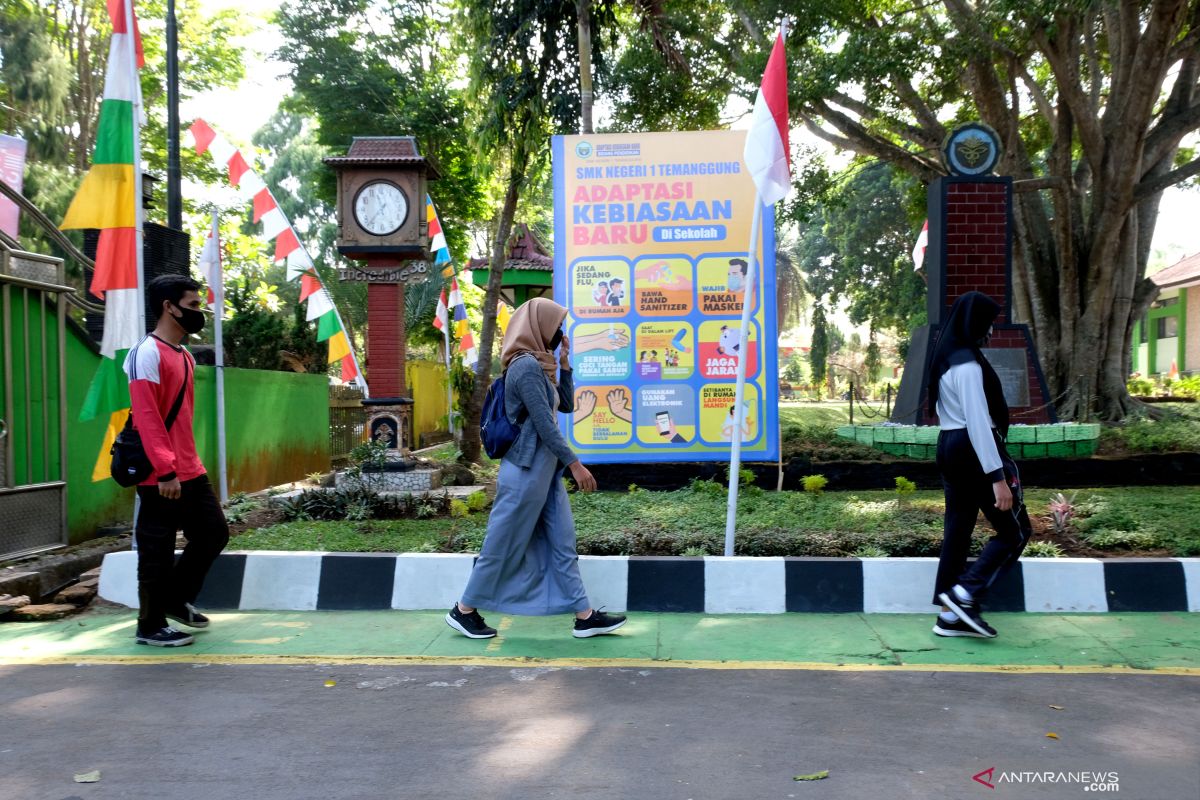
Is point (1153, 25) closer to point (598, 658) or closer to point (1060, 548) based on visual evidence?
point (1060, 548)

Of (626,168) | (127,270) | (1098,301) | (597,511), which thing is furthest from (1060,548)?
(1098,301)

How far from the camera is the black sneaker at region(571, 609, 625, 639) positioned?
4.84 metres

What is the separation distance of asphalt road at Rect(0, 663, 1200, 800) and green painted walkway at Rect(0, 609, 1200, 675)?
17 cm

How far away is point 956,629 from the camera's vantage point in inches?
188

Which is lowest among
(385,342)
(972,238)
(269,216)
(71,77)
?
(385,342)

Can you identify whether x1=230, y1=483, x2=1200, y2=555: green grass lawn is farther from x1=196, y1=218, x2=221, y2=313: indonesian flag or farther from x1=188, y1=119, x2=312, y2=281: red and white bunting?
x1=188, y1=119, x2=312, y2=281: red and white bunting

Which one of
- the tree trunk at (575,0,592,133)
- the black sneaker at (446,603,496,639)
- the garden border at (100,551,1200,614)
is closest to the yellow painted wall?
the tree trunk at (575,0,592,133)

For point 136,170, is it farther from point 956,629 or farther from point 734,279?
point 956,629

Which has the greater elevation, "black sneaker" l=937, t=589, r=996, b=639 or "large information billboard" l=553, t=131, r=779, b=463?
"large information billboard" l=553, t=131, r=779, b=463

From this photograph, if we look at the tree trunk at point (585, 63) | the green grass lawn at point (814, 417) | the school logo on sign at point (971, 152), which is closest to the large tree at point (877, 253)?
the green grass lawn at point (814, 417)

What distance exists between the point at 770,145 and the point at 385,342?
5.26m

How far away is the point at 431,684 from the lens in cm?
411

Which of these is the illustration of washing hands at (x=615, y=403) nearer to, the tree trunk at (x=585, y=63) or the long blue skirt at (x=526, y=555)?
the long blue skirt at (x=526, y=555)

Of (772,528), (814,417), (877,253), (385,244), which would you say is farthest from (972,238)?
(877,253)
